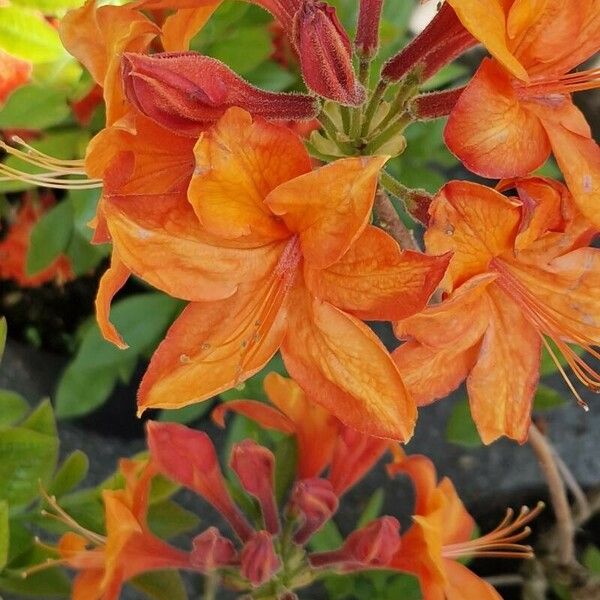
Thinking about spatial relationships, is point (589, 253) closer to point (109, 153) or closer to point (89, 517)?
point (109, 153)

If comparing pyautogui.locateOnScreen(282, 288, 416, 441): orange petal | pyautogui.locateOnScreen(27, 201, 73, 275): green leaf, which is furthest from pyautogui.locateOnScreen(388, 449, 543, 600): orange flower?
pyautogui.locateOnScreen(27, 201, 73, 275): green leaf

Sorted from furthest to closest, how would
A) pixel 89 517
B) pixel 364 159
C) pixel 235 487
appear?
pixel 235 487
pixel 89 517
pixel 364 159

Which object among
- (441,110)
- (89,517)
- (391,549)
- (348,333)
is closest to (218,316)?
(348,333)

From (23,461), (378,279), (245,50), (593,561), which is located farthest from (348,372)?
(593,561)

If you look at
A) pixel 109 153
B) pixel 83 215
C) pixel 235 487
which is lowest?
pixel 235 487

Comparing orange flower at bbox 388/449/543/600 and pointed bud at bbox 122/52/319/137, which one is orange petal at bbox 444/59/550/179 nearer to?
pointed bud at bbox 122/52/319/137

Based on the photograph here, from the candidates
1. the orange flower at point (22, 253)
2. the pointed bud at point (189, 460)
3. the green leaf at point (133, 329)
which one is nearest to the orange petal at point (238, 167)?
the pointed bud at point (189, 460)
